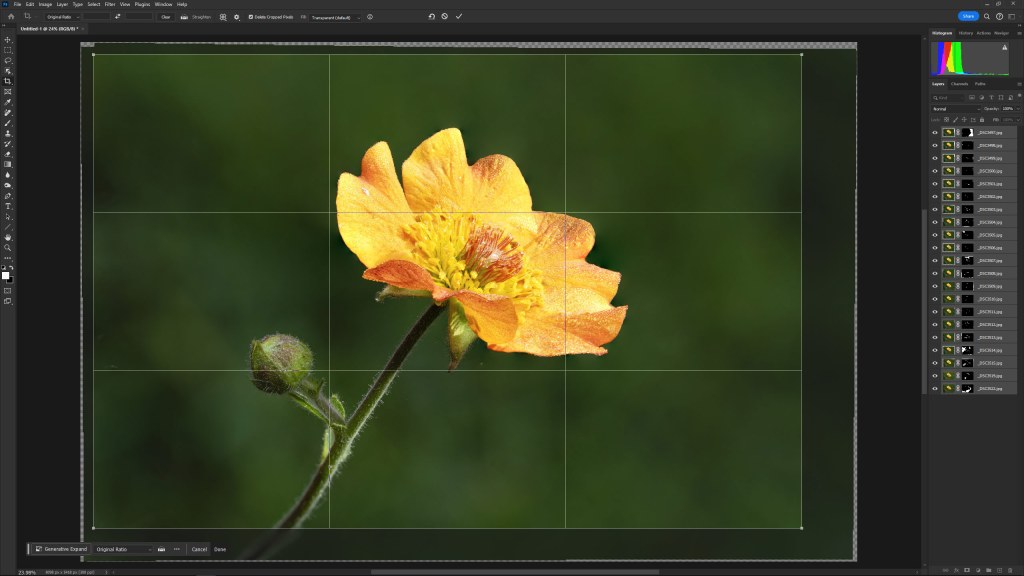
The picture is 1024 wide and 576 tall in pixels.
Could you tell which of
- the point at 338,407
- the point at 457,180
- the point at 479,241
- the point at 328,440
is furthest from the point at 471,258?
the point at 328,440

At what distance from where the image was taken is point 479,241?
8.36 ft

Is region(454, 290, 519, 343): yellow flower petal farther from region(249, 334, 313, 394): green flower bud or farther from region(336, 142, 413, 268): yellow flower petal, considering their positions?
region(249, 334, 313, 394): green flower bud

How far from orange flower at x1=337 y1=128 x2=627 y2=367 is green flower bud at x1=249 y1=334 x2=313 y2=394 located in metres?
0.33

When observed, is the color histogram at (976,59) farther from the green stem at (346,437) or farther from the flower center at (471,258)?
the green stem at (346,437)

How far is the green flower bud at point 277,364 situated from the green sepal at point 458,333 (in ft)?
1.38

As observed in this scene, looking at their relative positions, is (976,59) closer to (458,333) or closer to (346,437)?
(458,333)

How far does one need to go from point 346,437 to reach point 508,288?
0.66 metres

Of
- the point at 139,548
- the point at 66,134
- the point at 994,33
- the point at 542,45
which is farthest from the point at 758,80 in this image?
the point at 139,548

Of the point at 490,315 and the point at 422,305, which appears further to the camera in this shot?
the point at 422,305

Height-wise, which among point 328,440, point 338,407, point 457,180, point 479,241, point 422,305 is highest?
point 457,180

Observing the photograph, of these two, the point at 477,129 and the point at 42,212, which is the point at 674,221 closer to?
the point at 477,129
